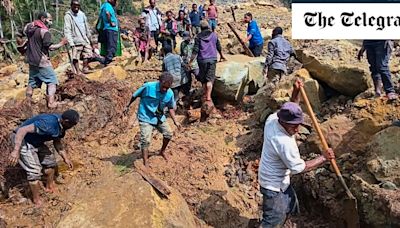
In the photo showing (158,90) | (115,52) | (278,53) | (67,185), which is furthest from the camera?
(115,52)

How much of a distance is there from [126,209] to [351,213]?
2.35m

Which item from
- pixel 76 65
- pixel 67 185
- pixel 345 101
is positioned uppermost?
pixel 76 65

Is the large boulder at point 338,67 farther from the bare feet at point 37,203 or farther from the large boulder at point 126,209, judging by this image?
the bare feet at point 37,203

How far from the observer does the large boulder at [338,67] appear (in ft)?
21.0

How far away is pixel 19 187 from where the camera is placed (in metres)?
5.77

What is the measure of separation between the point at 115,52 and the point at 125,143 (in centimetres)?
266

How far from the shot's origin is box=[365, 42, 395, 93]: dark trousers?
5.34 m

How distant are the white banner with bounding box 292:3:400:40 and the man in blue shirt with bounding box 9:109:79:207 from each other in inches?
122

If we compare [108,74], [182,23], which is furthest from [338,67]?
[182,23]

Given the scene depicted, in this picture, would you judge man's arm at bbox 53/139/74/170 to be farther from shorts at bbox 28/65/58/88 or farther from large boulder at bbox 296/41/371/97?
large boulder at bbox 296/41/371/97

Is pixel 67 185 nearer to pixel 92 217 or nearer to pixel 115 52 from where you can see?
pixel 92 217

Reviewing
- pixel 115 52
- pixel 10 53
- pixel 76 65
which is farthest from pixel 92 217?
pixel 10 53

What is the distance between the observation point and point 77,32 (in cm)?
793

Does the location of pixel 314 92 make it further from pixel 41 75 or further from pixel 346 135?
pixel 41 75
